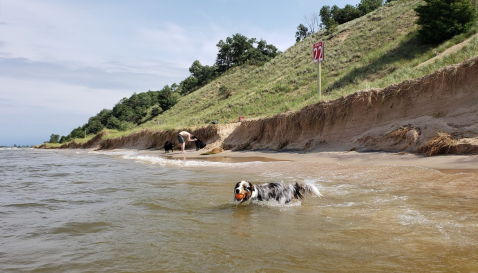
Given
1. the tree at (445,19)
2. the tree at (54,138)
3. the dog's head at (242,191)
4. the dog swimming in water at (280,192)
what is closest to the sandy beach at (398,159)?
the dog swimming in water at (280,192)

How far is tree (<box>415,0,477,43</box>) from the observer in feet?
72.4

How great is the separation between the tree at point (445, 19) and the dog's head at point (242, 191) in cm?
2357

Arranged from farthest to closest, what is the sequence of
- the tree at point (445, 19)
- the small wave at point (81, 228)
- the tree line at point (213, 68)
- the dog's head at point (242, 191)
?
1. the tree line at point (213, 68)
2. the tree at point (445, 19)
3. the dog's head at point (242, 191)
4. the small wave at point (81, 228)

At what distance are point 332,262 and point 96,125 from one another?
8367 cm

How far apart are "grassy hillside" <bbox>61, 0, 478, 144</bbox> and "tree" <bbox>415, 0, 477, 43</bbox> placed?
3.03ft

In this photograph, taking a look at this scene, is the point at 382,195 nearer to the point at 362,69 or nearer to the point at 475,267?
the point at 475,267

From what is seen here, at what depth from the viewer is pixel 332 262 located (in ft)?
9.47

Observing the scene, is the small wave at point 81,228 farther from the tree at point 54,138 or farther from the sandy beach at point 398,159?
the tree at point 54,138

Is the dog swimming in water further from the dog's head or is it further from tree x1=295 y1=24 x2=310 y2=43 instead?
tree x1=295 y1=24 x2=310 y2=43

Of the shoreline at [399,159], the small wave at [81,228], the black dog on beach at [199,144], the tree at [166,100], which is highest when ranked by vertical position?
the tree at [166,100]

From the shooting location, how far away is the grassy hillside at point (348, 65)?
19.8 m

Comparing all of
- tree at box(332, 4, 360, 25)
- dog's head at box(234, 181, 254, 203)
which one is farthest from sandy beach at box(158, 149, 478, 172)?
tree at box(332, 4, 360, 25)

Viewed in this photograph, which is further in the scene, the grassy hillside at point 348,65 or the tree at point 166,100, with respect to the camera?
the tree at point 166,100

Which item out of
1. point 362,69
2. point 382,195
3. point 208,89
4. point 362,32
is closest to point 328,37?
point 362,32
